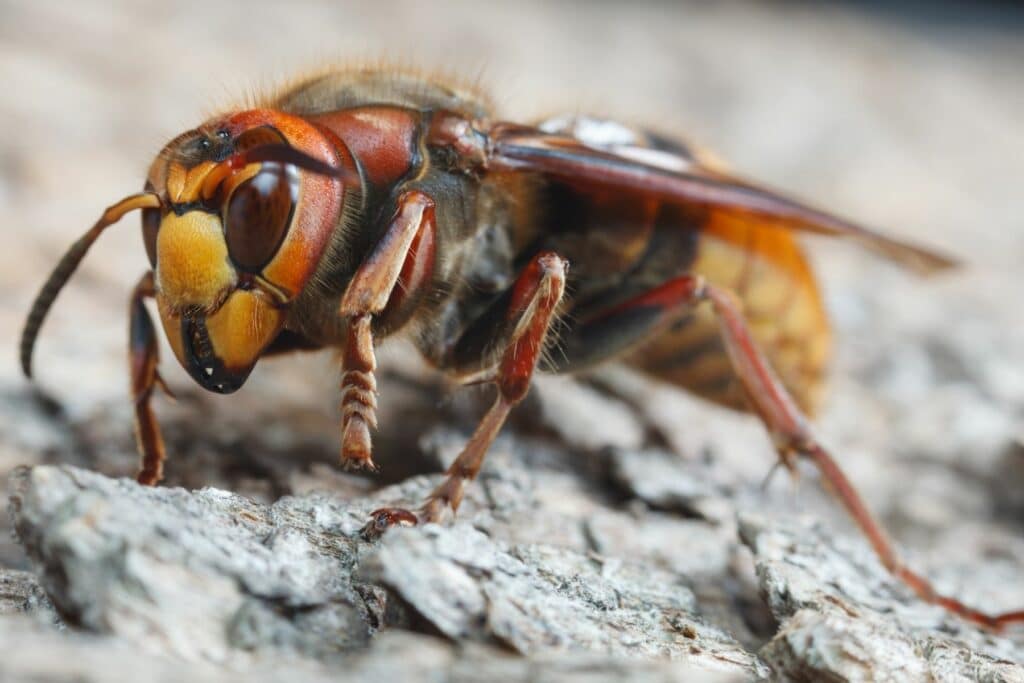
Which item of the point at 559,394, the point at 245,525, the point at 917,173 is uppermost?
the point at 917,173

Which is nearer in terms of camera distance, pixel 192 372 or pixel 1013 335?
pixel 192 372

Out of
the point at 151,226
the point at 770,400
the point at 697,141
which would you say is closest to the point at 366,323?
the point at 151,226

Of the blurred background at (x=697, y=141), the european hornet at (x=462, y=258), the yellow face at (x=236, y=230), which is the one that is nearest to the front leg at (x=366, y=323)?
the european hornet at (x=462, y=258)

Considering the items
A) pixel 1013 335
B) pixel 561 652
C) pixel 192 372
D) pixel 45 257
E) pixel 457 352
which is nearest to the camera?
pixel 561 652

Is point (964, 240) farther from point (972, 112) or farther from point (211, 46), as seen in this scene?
point (211, 46)

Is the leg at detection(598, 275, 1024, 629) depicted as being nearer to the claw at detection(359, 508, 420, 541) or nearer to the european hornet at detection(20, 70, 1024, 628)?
the european hornet at detection(20, 70, 1024, 628)

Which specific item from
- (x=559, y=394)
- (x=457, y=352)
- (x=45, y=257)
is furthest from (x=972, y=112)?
(x=45, y=257)

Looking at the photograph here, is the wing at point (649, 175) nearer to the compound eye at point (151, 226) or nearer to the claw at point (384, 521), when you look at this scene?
the compound eye at point (151, 226)
